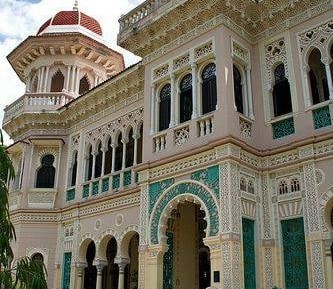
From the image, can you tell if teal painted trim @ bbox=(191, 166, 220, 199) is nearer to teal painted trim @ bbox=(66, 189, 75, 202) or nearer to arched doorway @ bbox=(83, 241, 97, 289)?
arched doorway @ bbox=(83, 241, 97, 289)

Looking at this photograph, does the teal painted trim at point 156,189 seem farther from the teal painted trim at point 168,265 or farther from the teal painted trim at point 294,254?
the teal painted trim at point 294,254

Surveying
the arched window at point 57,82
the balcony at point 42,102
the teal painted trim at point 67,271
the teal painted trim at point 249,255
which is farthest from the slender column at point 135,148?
the arched window at point 57,82

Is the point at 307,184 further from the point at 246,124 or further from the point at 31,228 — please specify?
the point at 31,228

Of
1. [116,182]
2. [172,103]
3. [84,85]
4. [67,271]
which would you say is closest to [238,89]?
[172,103]

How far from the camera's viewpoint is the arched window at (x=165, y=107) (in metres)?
11.7

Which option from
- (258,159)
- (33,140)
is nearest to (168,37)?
(258,159)

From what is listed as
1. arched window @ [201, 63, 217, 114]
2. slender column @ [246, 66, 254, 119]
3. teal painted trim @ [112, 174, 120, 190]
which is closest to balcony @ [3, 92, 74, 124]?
teal painted trim @ [112, 174, 120, 190]

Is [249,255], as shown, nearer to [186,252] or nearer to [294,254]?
[294,254]

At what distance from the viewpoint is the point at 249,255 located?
9.46 meters

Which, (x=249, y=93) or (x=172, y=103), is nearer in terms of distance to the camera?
(x=249, y=93)

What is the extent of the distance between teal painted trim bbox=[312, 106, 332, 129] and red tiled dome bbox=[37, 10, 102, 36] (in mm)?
12175

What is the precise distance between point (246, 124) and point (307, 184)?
2.02 meters

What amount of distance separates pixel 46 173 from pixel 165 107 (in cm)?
658

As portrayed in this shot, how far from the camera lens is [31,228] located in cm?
1571
